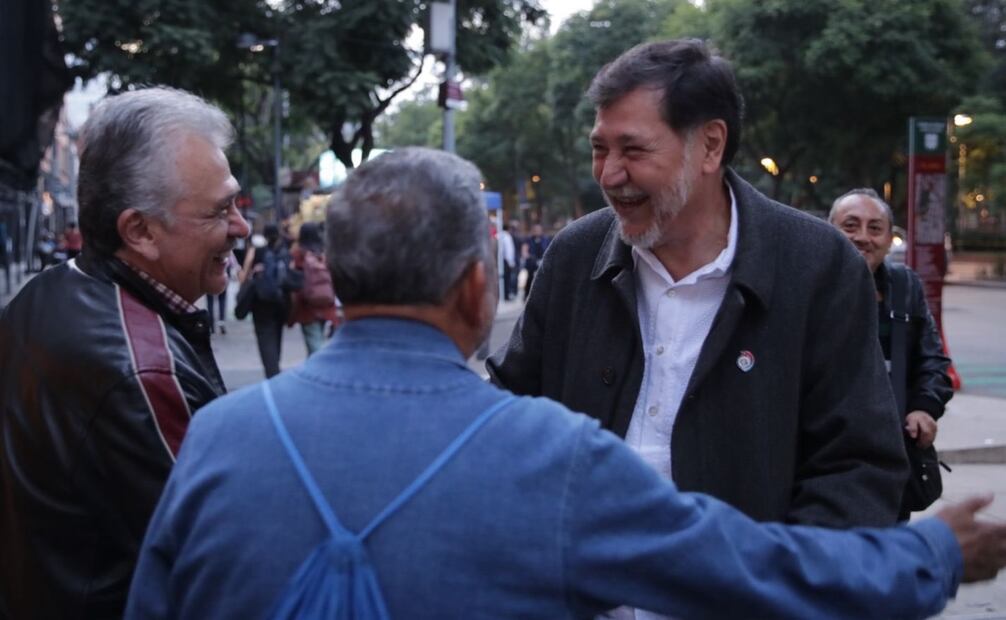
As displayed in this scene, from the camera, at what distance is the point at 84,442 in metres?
2.00

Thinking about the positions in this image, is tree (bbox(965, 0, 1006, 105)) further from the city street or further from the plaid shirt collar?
Answer: the plaid shirt collar

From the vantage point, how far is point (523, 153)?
6019 centimetres

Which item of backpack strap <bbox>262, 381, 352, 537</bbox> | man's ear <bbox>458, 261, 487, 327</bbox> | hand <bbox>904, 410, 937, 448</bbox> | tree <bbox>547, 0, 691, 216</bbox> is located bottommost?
hand <bbox>904, 410, 937, 448</bbox>

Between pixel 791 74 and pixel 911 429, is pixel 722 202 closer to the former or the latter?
pixel 911 429

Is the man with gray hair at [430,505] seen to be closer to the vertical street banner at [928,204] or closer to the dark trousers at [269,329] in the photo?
the dark trousers at [269,329]

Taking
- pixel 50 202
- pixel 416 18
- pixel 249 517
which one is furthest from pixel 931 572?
pixel 50 202

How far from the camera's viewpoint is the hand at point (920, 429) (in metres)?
4.58

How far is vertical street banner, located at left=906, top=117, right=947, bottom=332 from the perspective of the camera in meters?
12.0

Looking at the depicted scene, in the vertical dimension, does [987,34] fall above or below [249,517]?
above

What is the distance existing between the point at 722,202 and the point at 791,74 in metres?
33.6

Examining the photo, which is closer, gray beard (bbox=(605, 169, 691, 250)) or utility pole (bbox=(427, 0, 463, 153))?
gray beard (bbox=(605, 169, 691, 250))

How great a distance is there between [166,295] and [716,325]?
3.54 ft

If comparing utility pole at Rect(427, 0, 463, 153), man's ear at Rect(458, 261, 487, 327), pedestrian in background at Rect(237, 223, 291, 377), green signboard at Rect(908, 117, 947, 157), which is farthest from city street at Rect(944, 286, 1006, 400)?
man's ear at Rect(458, 261, 487, 327)

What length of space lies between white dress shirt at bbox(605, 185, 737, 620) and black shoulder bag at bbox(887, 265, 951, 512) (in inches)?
85.2
